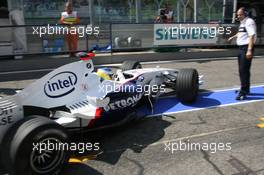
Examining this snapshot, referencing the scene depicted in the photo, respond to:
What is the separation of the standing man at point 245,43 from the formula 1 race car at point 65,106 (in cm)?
115

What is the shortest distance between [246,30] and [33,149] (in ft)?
16.3

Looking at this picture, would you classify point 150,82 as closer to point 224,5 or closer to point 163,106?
point 163,106

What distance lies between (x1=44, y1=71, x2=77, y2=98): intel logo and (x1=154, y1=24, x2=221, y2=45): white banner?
27.4ft

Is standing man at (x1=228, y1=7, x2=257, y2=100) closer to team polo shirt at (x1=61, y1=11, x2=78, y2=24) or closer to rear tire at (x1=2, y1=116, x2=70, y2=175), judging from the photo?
rear tire at (x1=2, y1=116, x2=70, y2=175)

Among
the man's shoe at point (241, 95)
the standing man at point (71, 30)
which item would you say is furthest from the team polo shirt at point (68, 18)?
the man's shoe at point (241, 95)

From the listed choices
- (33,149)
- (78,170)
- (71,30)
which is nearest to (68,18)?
(71,30)

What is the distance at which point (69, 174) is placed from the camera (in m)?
4.28

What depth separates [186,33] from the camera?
43.8ft

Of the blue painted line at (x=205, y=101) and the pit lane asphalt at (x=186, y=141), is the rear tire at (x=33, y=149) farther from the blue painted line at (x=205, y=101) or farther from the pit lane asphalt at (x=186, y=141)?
the blue painted line at (x=205, y=101)

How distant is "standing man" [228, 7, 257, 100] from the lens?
6.98 meters

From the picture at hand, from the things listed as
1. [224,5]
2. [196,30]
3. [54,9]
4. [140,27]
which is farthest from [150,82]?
[224,5]

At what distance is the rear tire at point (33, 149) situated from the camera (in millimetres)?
3760

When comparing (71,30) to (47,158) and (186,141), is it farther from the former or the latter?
(47,158)

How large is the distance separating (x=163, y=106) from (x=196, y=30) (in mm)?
7140
